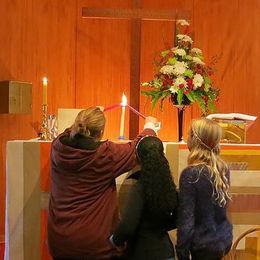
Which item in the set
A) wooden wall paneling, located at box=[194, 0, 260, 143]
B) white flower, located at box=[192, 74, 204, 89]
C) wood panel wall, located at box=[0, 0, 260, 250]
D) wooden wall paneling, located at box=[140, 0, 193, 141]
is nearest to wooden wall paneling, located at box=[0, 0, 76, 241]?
wood panel wall, located at box=[0, 0, 260, 250]

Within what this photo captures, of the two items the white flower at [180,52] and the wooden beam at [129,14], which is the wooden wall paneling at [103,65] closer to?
the wooden beam at [129,14]

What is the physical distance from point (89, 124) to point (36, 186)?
673 millimetres

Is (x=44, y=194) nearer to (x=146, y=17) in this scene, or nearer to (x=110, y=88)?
(x=146, y=17)

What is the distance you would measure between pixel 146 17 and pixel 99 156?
4.63ft

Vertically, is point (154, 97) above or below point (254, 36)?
below

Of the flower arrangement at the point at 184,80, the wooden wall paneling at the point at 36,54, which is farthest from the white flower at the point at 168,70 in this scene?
the wooden wall paneling at the point at 36,54

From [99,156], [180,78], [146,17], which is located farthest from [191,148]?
[146,17]

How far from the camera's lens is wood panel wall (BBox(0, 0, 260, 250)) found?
444cm

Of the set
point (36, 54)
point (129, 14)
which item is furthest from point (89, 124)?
point (36, 54)

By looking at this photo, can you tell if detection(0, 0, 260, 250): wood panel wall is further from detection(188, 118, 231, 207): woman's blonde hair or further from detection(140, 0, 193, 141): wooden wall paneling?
detection(188, 118, 231, 207): woman's blonde hair

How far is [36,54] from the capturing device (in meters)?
4.48

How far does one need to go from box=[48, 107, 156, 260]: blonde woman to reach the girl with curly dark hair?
0.24 meters

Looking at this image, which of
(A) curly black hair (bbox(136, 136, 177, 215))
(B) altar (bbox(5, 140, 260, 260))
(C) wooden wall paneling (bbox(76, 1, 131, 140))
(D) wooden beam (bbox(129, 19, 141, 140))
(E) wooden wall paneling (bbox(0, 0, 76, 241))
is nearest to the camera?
(A) curly black hair (bbox(136, 136, 177, 215))

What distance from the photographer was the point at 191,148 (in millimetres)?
2406
